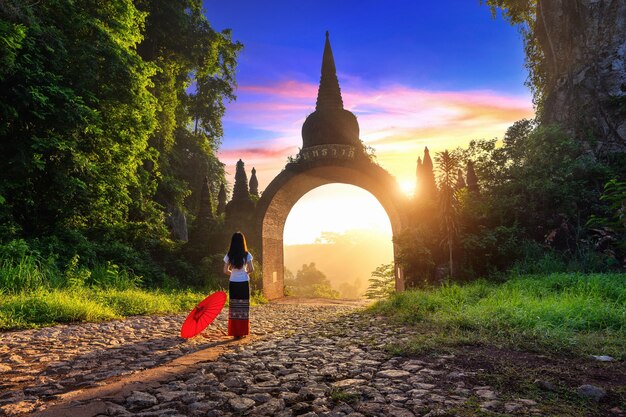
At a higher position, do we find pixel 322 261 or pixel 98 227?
pixel 98 227

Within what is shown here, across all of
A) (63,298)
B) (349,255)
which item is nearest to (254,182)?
(63,298)

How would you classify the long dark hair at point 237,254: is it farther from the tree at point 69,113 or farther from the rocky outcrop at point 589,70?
the rocky outcrop at point 589,70

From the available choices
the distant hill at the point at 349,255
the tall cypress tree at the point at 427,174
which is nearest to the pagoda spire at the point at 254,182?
the tall cypress tree at the point at 427,174

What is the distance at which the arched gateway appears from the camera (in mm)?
16031

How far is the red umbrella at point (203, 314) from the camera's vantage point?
17.1 ft

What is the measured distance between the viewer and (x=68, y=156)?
10727mm

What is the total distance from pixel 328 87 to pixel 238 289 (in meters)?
14.5

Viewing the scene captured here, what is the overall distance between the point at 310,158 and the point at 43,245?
10.3 metres

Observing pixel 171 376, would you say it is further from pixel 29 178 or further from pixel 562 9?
pixel 562 9

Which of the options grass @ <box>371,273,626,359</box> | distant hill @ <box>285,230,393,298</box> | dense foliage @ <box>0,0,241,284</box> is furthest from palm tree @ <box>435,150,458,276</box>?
distant hill @ <box>285,230,393,298</box>

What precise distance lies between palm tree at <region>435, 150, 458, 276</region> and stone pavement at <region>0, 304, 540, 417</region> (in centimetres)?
594

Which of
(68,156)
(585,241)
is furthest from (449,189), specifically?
(68,156)

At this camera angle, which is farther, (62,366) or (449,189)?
(449,189)

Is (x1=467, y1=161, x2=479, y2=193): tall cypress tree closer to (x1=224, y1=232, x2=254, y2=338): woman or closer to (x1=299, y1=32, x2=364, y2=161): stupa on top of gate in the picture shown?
(x1=299, y1=32, x2=364, y2=161): stupa on top of gate
